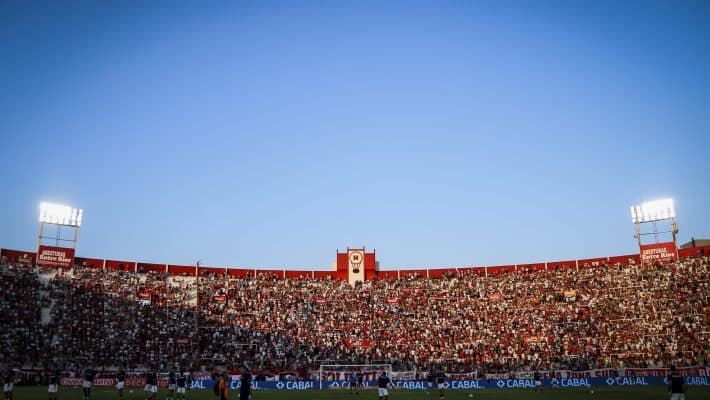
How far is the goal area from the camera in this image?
180 feet

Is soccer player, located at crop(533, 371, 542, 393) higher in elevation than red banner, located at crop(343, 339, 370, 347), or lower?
lower

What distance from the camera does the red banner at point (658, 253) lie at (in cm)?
7069

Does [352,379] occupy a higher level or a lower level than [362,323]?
lower

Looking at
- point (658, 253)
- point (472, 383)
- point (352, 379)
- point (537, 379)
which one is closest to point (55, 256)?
point (352, 379)

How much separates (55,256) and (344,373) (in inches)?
1540

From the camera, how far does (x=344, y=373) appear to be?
56.8 m

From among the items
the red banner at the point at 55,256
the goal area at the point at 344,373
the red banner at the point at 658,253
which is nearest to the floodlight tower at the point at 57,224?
the red banner at the point at 55,256

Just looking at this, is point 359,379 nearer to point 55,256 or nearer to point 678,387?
point 678,387

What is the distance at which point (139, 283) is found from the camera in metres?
72.1

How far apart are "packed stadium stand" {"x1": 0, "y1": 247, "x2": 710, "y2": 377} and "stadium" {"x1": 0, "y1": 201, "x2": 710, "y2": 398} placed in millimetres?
159

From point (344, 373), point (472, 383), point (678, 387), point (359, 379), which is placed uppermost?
point (678, 387)

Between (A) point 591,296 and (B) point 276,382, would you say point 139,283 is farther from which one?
(A) point 591,296

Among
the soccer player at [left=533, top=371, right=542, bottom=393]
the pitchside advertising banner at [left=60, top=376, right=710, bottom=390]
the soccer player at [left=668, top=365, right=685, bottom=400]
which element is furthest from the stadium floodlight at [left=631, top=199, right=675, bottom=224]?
the soccer player at [left=668, top=365, right=685, bottom=400]

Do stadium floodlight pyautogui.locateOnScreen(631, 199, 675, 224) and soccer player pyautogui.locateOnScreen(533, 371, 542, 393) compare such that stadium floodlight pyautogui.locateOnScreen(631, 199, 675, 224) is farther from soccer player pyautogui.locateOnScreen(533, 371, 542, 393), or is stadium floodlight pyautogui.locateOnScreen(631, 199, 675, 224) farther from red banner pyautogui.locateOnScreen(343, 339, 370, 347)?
red banner pyautogui.locateOnScreen(343, 339, 370, 347)
